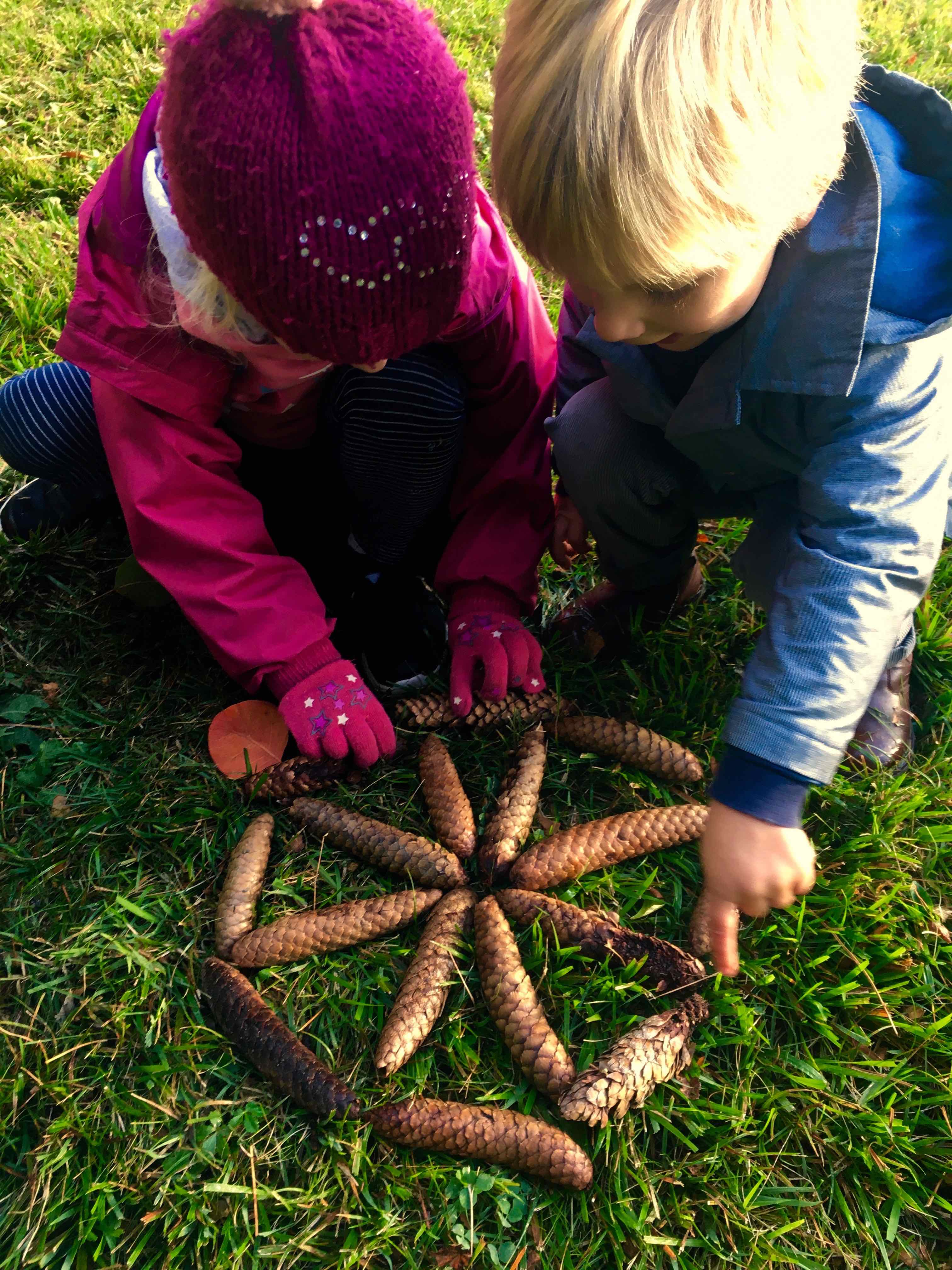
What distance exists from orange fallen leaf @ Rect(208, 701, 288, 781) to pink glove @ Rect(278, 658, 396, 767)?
6 cm

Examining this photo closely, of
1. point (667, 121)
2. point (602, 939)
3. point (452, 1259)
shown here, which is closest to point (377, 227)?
point (667, 121)

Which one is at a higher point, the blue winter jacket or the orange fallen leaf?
the blue winter jacket

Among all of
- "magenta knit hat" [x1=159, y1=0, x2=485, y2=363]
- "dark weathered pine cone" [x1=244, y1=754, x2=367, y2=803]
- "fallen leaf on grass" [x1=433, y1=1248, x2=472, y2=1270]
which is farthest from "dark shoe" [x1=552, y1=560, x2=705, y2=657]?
"fallen leaf on grass" [x1=433, y1=1248, x2=472, y2=1270]

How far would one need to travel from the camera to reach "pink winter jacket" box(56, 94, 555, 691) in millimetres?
1432

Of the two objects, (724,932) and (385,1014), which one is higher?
(724,932)

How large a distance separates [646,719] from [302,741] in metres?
0.68

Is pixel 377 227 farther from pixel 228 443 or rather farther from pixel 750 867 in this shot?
pixel 750 867

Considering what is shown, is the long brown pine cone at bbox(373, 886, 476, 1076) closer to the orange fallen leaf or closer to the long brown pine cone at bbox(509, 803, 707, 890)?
the long brown pine cone at bbox(509, 803, 707, 890)

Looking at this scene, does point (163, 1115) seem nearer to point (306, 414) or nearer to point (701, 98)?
point (306, 414)

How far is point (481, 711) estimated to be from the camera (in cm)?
179

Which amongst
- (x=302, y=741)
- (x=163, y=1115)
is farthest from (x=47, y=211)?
(x=163, y=1115)

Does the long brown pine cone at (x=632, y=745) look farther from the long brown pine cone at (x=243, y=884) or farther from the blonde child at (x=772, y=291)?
the long brown pine cone at (x=243, y=884)

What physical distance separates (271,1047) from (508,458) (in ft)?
3.86

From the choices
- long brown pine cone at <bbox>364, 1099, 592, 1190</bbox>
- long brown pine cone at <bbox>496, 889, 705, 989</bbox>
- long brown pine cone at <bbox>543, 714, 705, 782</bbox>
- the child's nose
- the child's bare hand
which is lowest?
long brown pine cone at <bbox>364, 1099, 592, 1190</bbox>
